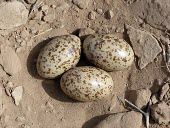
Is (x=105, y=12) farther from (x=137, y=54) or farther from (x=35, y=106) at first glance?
(x=35, y=106)

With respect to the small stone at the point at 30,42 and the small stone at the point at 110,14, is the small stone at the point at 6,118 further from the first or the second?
the small stone at the point at 110,14

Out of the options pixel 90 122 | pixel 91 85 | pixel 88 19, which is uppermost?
pixel 88 19

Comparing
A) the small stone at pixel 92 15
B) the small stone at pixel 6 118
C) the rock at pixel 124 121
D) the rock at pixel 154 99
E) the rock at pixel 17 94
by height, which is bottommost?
the small stone at pixel 6 118

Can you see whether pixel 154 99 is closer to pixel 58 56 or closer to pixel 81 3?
pixel 58 56

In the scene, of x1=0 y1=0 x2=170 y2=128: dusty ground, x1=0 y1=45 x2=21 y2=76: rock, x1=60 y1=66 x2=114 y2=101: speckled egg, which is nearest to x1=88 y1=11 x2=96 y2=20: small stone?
x1=0 y1=0 x2=170 y2=128: dusty ground

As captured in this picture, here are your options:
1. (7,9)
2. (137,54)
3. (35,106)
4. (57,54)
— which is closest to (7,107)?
(35,106)

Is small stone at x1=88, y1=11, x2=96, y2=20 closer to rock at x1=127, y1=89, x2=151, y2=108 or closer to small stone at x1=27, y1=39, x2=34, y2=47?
small stone at x1=27, y1=39, x2=34, y2=47

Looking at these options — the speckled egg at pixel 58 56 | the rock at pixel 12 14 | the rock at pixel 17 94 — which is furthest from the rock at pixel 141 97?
the rock at pixel 12 14
